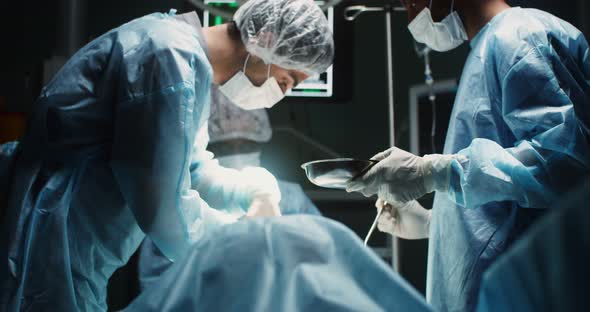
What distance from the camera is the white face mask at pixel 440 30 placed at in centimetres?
179

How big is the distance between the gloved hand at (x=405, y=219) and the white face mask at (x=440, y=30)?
503mm

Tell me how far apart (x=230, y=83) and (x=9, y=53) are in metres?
1.90

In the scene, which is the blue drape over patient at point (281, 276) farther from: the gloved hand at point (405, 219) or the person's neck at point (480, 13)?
the person's neck at point (480, 13)

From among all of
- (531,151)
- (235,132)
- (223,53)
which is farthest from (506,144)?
(235,132)

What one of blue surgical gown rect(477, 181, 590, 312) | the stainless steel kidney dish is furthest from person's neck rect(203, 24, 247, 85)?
blue surgical gown rect(477, 181, 590, 312)

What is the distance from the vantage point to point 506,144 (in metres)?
1.55

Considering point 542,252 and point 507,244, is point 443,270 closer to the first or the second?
point 507,244

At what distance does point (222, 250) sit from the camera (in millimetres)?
899

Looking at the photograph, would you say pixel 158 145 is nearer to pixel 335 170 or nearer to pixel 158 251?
pixel 335 170

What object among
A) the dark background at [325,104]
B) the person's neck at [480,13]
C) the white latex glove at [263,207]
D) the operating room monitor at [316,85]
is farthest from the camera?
the dark background at [325,104]

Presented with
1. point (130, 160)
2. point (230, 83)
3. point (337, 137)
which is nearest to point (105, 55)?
point (130, 160)

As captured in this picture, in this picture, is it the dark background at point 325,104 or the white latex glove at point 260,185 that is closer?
the white latex glove at point 260,185

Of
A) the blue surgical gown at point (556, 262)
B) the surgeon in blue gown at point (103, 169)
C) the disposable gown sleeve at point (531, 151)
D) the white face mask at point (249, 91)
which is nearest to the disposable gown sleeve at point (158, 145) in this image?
the surgeon in blue gown at point (103, 169)

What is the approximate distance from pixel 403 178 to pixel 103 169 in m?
0.74
